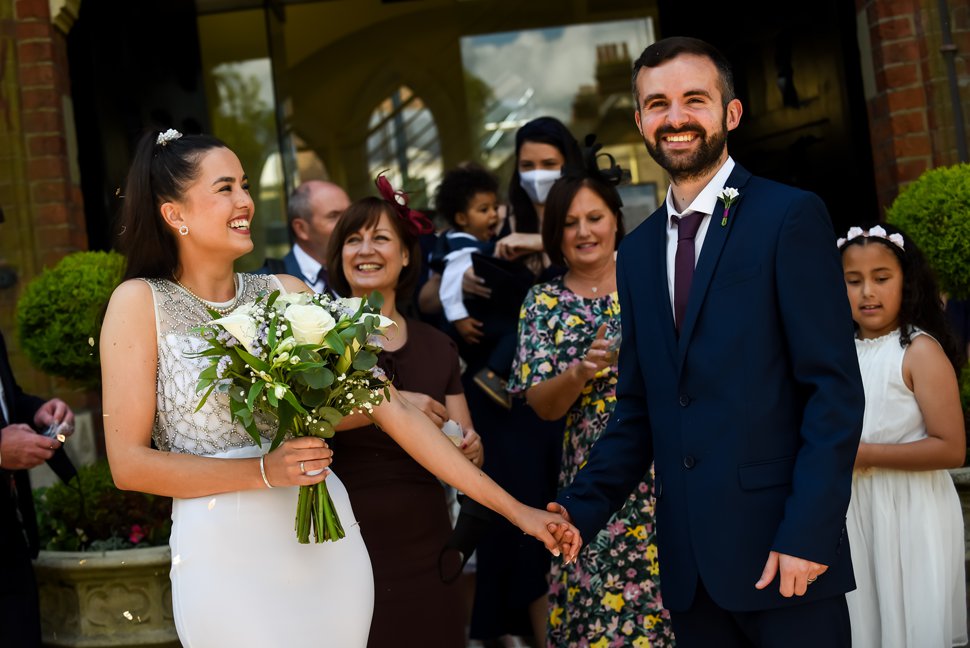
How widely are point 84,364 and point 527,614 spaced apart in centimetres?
224

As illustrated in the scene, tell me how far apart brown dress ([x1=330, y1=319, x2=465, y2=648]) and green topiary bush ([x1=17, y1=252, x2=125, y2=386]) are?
1678 millimetres

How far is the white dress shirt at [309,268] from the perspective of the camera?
5.50 meters

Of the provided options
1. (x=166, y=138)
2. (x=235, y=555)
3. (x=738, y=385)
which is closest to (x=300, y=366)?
(x=235, y=555)

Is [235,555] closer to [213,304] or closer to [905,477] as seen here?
[213,304]

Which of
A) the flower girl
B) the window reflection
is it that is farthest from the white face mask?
the window reflection

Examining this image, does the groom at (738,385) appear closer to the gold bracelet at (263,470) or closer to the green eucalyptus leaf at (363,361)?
the green eucalyptus leaf at (363,361)

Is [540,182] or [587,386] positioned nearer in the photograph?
[587,386]

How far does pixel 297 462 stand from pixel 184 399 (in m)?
0.38

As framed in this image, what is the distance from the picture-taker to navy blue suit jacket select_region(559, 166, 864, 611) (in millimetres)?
2750

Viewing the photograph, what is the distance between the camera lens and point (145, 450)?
9.94 feet

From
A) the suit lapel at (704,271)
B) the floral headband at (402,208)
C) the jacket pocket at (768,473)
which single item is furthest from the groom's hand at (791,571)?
the floral headband at (402,208)

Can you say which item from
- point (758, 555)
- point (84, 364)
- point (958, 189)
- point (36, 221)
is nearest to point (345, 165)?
point (36, 221)

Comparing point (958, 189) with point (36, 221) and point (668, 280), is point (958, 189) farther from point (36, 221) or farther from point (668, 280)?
point (36, 221)

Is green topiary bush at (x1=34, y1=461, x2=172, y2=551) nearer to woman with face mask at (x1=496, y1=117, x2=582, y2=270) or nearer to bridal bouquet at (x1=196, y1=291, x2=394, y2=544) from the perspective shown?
woman with face mask at (x1=496, y1=117, x2=582, y2=270)
